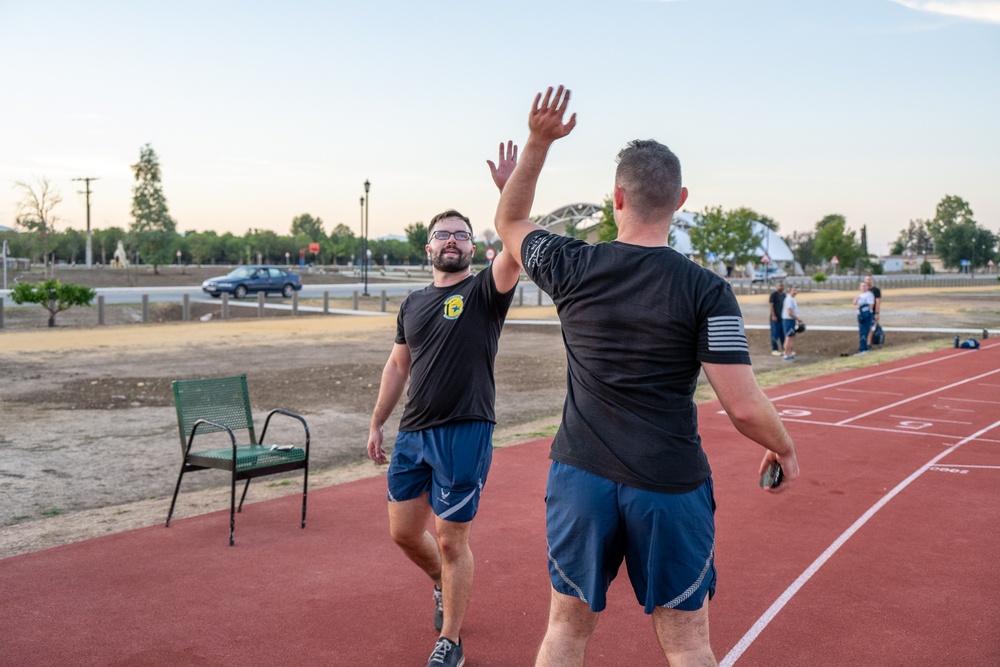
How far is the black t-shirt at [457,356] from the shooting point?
4062 mm

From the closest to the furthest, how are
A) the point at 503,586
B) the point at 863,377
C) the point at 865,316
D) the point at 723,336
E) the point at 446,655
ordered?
the point at 723,336 < the point at 446,655 < the point at 503,586 < the point at 863,377 < the point at 865,316

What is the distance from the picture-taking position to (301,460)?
21.1 ft

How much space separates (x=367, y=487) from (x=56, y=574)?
274 centimetres

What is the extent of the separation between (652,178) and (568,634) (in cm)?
143

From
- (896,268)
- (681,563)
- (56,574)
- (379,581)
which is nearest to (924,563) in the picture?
(379,581)

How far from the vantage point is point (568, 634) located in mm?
2764

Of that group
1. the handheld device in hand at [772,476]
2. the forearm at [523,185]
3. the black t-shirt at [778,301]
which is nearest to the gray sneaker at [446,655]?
the handheld device in hand at [772,476]

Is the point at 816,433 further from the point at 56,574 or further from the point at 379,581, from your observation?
the point at 56,574

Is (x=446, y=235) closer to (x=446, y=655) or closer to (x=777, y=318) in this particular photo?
(x=446, y=655)

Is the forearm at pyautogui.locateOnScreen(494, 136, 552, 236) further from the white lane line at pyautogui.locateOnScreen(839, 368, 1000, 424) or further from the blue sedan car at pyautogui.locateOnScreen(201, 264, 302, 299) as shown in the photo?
the blue sedan car at pyautogui.locateOnScreen(201, 264, 302, 299)

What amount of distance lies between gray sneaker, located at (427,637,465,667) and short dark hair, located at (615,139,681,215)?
2.29 m

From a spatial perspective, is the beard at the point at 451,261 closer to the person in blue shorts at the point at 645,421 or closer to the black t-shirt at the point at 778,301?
the person in blue shorts at the point at 645,421

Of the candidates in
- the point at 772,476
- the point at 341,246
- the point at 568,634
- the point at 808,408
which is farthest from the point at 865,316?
the point at 341,246

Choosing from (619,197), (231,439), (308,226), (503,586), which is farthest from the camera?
(308,226)
